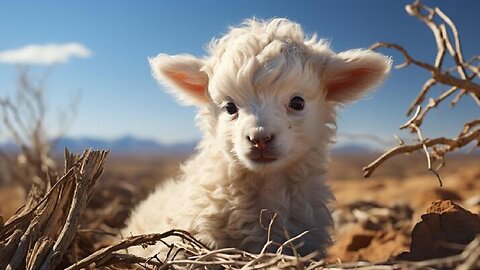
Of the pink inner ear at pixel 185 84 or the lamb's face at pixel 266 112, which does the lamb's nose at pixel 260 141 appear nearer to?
the lamb's face at pixel 266 112

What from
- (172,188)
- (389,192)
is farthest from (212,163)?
(389,192)

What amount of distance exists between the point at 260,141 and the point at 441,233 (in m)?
1.09

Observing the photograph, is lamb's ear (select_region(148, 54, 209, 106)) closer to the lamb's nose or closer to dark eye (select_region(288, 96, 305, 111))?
dark eye (select_region(288, 96, 305, 111))

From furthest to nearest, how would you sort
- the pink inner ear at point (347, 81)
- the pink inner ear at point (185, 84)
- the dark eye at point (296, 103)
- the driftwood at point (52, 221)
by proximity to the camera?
the pink inner ear at point (185, 84), the pink inner ear at point (347, 81), the dark eye at point (296, 103), the driftwood at point (52, 221)

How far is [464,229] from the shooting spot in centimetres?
269

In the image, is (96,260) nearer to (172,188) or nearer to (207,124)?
(207,124)

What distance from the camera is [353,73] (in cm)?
395

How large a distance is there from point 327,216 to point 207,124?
1.01 m

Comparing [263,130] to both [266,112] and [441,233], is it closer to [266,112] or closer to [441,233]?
[266,112]

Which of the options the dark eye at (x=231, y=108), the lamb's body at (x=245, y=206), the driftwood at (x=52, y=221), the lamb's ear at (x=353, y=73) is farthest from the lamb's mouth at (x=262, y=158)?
the driftwood at (x=52, y=221)

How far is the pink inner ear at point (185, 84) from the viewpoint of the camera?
4.13 meters

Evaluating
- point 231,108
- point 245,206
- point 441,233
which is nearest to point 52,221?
point 245,206

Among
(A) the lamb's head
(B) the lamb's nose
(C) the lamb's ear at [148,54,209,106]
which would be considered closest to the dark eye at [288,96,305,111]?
(A) the lamb's head

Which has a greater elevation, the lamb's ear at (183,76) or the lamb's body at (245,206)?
the lamb's ear at (183,76)
